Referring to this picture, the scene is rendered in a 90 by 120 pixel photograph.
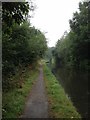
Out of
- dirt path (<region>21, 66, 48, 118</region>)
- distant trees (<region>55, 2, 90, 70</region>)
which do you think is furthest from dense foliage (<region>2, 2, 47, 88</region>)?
distant trees (<region>55, 2, 90, 70</region>)

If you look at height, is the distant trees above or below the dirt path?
→ above

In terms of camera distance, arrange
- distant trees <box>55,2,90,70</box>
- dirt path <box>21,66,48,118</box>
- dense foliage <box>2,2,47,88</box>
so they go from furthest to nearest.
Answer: distant trees <box>55,2,90,70</box>, dirt path <box>21,66,48,118</box>, dense foliage <box>2,2,47,88</box>

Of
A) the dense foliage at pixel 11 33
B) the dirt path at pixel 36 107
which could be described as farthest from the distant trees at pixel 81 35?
the dirt path at pixel 36 107

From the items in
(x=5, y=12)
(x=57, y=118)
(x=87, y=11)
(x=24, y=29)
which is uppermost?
(x=87, y=11)

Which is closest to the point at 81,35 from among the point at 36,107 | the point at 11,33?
the point at 11,33

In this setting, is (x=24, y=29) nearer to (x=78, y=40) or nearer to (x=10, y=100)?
(x=10, y=100)

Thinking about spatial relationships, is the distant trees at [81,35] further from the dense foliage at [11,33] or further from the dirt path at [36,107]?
the dirt path at [36,107]

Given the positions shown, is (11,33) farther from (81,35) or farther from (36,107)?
(81,35)

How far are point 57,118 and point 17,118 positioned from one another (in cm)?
179

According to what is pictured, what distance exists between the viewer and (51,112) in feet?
48.4

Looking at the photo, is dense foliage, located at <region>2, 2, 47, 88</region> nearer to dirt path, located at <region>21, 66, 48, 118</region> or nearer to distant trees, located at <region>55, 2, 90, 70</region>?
dirt path, located at <region>21, 66, 48, 118</region>

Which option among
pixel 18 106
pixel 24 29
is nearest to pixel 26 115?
pixel 18 106

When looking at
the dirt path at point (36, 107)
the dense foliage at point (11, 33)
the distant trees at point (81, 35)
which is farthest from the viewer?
the distant trees at point (81, 35)

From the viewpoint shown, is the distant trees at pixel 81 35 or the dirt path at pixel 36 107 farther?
the distant trees at pixel 81 35
